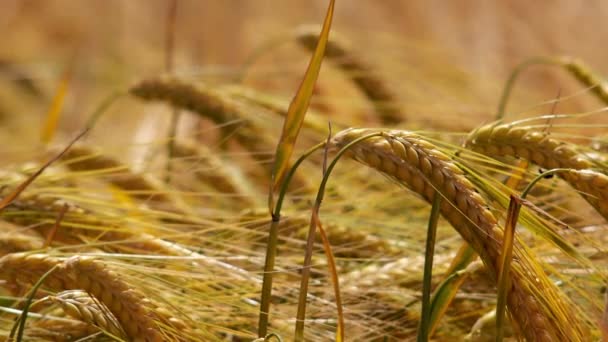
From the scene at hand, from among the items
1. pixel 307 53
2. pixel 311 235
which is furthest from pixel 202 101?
pixel 307 53

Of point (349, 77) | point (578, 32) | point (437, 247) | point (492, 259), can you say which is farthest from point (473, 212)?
point (578, 32)

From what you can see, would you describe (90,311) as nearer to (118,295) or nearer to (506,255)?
(118,295)

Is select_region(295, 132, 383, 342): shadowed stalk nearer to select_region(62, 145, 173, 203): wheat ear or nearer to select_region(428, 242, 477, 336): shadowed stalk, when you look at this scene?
select_region(428, 242, 477, 336): shadowed stalk

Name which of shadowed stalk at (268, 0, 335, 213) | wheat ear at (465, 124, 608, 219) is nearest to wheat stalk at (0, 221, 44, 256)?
shadowed stalk at (268, 0, 335, 213)

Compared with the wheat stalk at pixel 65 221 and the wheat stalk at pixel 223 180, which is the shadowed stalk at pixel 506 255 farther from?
the wheat stalk at pixel 223 180

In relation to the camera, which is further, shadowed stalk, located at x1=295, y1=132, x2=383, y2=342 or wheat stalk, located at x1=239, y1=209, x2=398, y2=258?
wheat stalk, located at x1=239, y1=209, x2=398, y2=258

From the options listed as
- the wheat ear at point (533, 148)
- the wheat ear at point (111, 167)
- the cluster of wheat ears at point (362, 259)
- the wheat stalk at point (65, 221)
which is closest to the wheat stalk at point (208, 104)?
the wheat ear at point (111, 167)

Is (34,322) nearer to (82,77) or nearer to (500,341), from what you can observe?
(500,341)

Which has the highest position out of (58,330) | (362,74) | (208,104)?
(362,74)
